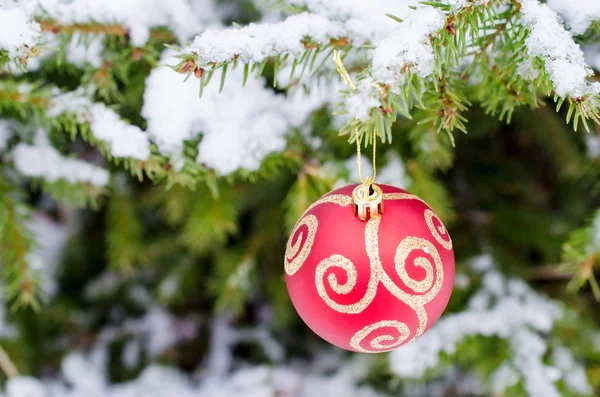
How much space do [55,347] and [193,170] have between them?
99 centimetres

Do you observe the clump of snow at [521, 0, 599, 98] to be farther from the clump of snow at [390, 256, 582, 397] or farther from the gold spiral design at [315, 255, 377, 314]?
the clump of snow at [390, 256, 582, 397]

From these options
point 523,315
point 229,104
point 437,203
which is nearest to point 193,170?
point 229,104

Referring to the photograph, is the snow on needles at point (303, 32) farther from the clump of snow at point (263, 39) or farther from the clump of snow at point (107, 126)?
the clump of snow at point (107, 126)

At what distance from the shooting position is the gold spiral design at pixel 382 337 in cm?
55

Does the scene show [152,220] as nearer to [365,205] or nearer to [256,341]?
[256,341]

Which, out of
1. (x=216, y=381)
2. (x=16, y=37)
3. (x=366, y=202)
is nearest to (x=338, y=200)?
(x=366, y=202)

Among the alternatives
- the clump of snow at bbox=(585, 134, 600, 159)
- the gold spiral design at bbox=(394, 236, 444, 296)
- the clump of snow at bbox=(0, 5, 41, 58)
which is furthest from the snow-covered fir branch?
the clump of snow at bbox=(585, 134, 600, 159)

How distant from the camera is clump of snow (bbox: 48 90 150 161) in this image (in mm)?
621

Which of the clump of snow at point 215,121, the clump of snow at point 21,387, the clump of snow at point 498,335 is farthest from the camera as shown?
the clump of snow at point 21,387

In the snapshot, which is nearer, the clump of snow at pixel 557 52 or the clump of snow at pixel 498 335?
the clump of snow at pixel 557 52

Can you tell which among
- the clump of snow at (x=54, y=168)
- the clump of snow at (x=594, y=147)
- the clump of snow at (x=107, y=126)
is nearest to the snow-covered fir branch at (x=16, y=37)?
the clump of snow at (x=107, y=126)

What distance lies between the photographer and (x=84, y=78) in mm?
715

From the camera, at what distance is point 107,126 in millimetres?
640

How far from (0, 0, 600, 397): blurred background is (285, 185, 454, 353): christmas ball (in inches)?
6.8
